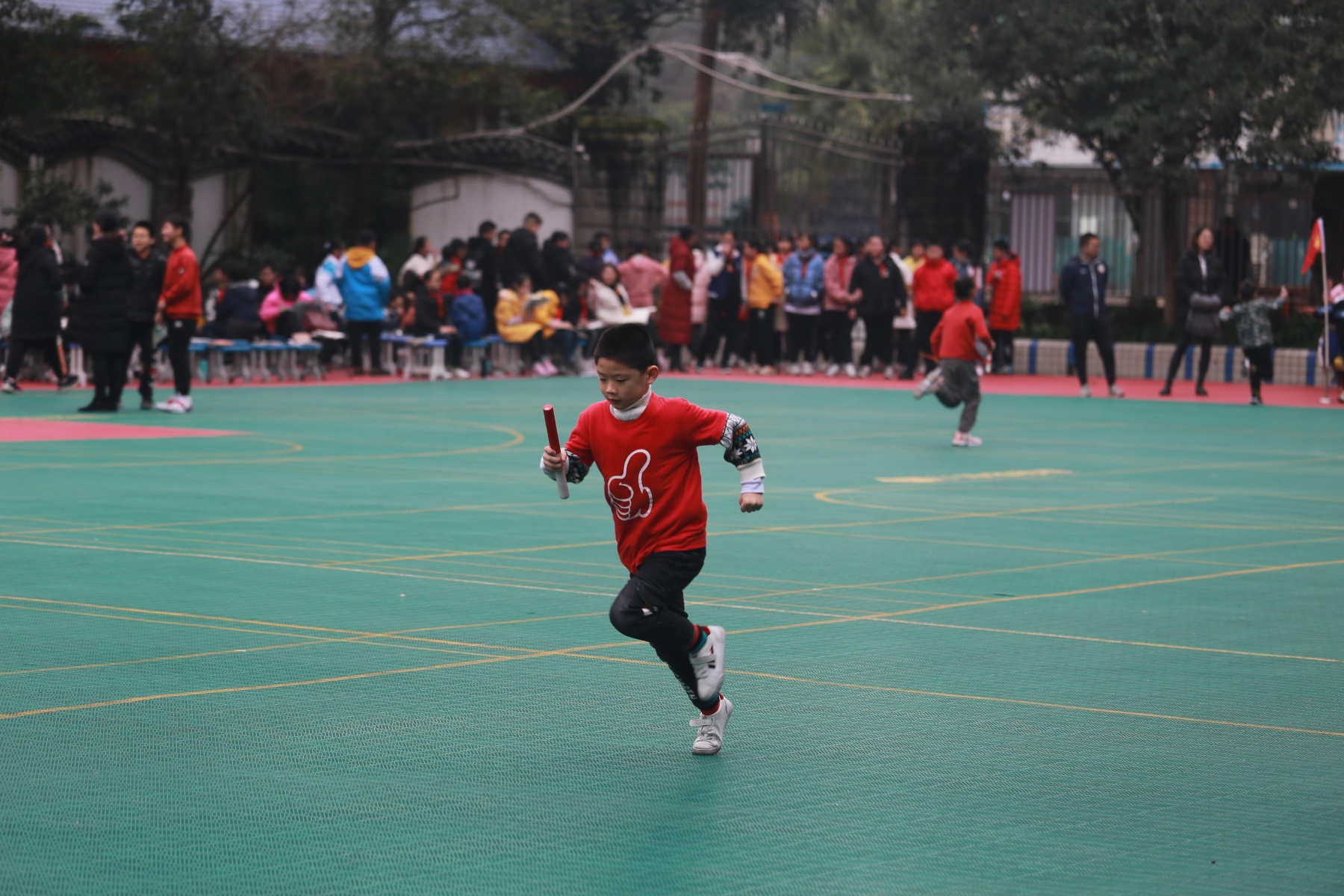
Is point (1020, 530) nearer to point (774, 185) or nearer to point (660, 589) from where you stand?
point (660, 589)

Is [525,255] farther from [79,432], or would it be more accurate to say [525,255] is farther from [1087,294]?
[79,432]

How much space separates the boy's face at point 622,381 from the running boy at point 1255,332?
17.5 metres

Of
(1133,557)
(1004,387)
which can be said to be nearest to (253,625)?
(1133,557)

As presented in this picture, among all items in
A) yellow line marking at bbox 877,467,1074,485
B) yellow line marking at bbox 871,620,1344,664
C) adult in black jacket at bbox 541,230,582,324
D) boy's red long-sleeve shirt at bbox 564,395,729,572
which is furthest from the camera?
adult in black jacket at bbox 541,230,582,324

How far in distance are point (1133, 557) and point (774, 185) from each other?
2054 cm

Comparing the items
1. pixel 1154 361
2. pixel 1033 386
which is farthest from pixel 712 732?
pixel 1154 361

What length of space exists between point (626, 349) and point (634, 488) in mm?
434

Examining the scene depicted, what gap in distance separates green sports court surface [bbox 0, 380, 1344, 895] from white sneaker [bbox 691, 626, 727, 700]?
0.21m

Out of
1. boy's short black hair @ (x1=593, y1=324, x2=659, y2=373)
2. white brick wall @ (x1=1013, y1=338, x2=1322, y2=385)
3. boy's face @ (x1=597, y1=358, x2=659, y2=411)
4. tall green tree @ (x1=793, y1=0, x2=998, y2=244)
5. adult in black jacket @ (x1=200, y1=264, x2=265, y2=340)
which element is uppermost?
tall green tree @ (x1=793, y1=0, x2=998, y2=244)

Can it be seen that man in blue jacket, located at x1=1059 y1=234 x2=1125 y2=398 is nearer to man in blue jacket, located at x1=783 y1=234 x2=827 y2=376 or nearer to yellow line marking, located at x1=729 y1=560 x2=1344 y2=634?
man in blue jacket, located at x1=783 y1=234 x2=827 y2=376

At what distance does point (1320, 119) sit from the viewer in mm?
25766

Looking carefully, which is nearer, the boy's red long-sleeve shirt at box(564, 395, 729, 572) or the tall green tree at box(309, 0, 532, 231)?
the boy's red long-sleeve shirt at box(564, 395, 729, 572)

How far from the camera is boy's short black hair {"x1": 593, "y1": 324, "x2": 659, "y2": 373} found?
560 cm

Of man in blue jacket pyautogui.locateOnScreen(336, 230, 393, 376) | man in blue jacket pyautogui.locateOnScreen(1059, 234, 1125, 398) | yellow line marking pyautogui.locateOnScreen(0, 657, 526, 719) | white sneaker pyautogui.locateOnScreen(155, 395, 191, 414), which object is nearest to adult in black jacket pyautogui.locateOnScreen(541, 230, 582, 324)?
man in blue jacket pyautogui.locateOnScreen(336, 230, 393, 376)
